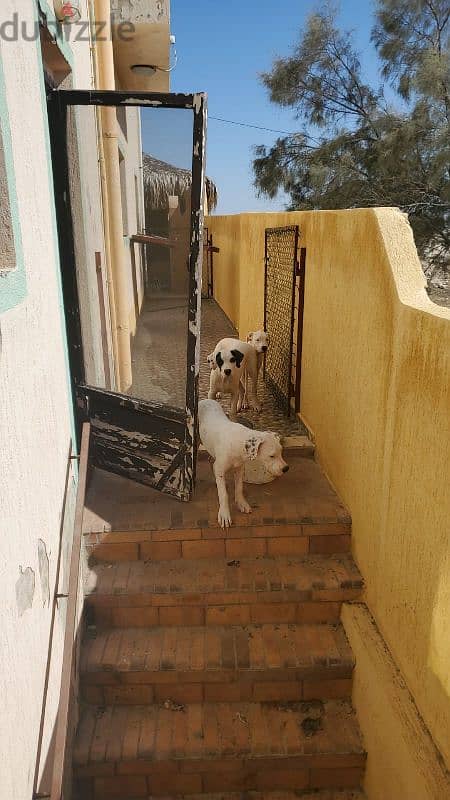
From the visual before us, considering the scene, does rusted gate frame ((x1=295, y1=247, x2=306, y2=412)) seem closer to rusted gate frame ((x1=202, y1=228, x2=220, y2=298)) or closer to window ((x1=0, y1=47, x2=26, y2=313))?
window ((x1=0, y1=47, x2=26, y2=313))

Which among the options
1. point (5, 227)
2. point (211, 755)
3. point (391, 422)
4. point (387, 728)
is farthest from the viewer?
point (211, 755)

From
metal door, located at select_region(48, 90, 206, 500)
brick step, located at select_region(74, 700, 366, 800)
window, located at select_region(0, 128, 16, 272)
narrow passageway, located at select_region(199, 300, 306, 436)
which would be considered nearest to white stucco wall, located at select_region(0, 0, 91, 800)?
window, located at select_region(0, 128, 16, 272)

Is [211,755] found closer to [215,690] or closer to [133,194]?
[215,690]

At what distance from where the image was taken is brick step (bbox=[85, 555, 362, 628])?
3693mm

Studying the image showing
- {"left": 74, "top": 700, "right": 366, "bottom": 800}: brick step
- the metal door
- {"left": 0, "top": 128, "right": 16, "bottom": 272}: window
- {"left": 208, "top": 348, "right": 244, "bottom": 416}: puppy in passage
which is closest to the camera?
{"left": 0, "top": 128, "right": 16, "bottom": 272}: window

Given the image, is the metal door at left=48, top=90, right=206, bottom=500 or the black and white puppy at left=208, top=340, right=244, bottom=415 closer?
the metal door at left=48, top=90, right=206, bottom=500

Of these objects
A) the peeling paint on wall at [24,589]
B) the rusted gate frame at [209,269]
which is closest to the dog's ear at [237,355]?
the peeling paint on wall at [24,589]

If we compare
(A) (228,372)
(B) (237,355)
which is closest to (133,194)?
(B) (237,355)

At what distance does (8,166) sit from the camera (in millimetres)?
2037

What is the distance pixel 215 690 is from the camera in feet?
11.4

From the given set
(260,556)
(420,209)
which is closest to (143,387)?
(260,556)

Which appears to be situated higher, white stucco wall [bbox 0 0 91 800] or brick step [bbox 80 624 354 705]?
white stucco wall [bbox 0 0 91 800]

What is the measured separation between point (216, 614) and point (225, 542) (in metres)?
0.49

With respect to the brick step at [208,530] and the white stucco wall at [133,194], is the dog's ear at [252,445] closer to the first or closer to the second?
the brick step at [208,530]
